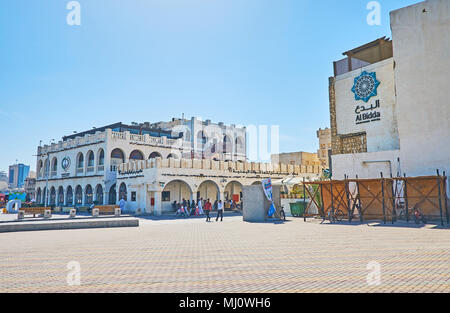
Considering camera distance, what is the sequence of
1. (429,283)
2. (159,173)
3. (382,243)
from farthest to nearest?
(159,173) < (382,243) < (429,283)

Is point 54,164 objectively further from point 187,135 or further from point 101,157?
point 187,135

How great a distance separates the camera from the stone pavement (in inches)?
218

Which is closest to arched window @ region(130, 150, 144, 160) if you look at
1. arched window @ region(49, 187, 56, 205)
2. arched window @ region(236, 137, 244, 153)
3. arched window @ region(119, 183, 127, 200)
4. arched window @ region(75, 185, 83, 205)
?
arched window @ region(119, 183, 127, 200)

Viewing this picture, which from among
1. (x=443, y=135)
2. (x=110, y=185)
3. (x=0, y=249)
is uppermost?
(x=443, y=135)

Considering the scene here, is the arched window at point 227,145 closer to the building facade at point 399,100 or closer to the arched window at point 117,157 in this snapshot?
the arched window at point 117,157

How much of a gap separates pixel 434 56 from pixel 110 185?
3156 cm

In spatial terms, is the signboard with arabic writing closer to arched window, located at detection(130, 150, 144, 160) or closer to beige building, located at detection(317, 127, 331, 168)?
arched window, located at detection(130, 150, 144, 160)

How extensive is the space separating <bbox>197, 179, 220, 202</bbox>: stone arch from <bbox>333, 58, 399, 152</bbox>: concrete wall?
1472 centimetres

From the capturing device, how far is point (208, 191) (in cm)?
3700

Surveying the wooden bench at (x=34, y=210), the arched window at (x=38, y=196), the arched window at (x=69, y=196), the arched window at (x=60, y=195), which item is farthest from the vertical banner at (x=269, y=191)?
the arched window at (x=38, y=196)

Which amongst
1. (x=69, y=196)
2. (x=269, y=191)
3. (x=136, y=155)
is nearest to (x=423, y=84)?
(x=269, y=191)
